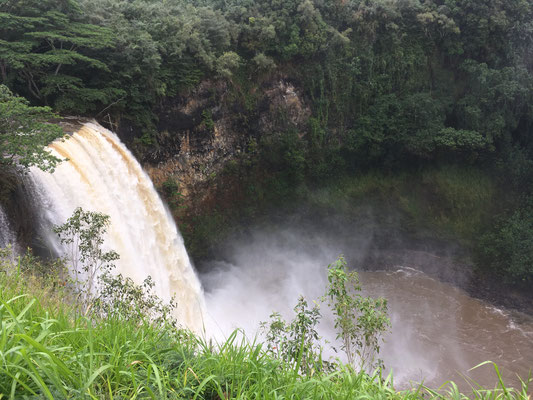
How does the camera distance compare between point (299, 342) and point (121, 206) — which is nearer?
point (299, 342)

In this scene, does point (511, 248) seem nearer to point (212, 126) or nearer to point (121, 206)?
point (212, 126)

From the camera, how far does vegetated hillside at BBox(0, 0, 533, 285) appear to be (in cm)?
1388

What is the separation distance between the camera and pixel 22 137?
7258 millimetres

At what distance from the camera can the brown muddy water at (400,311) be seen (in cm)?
1158

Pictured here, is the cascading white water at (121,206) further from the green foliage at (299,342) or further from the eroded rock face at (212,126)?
the eroded rock face at (212,126)

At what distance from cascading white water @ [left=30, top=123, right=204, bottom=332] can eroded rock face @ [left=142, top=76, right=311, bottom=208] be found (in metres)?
2.70

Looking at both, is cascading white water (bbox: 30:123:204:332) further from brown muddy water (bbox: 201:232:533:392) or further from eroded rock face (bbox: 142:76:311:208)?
eroded rock face (bbox: 142:76:311:208)

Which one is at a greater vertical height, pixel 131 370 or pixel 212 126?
pixel 212 126

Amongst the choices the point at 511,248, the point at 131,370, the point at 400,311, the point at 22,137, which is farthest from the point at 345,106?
the point at 131,370

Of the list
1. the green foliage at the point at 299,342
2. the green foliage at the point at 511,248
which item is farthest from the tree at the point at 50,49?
the green foliage at the point at 511,248

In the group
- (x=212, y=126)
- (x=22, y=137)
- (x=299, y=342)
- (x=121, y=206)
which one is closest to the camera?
(x=299, y=342)

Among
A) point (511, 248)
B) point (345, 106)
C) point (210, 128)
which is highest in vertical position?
point (210, 128)

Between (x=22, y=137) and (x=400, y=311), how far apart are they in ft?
40.4

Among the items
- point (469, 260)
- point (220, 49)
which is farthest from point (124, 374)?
point (469, 260)
